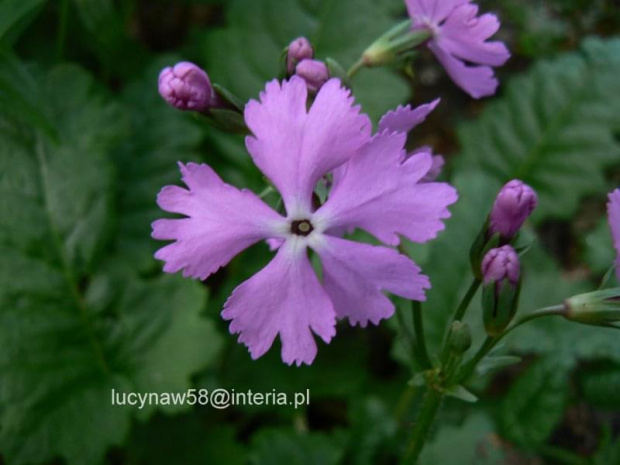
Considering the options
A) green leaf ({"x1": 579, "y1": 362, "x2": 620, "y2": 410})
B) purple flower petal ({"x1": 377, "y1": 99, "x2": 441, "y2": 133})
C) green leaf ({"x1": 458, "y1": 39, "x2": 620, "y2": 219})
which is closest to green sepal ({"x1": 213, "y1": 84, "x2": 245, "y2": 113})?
purple flower petal ({"x1": 377, "y1": 99, "x2": 441, "y2": 133})

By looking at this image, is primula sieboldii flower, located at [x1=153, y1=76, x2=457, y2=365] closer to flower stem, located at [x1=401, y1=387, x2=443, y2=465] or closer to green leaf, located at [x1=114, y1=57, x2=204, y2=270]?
flower stem, located at [x1=401, y1=387, x2=443, y2=465]

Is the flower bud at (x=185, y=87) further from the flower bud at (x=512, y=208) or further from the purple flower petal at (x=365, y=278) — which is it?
the flower bud at (x=512, y=208)

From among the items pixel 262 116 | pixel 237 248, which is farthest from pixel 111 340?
pixel 262 116

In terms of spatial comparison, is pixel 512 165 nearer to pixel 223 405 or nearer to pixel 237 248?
pixel 223 405

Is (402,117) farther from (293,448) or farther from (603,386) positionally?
(603,386)

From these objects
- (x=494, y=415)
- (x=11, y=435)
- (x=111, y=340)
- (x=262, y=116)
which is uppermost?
(x=262, y=116)

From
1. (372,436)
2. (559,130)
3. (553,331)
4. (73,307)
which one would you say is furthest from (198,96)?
(559,130)

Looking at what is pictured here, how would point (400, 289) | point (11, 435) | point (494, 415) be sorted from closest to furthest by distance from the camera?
point (400, 289), point (11, 435), point (494, 415)

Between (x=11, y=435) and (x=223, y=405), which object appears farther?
(x=223, y=405)

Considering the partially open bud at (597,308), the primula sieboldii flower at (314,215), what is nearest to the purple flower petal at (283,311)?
the primula sieboldii flower at (314,215)
